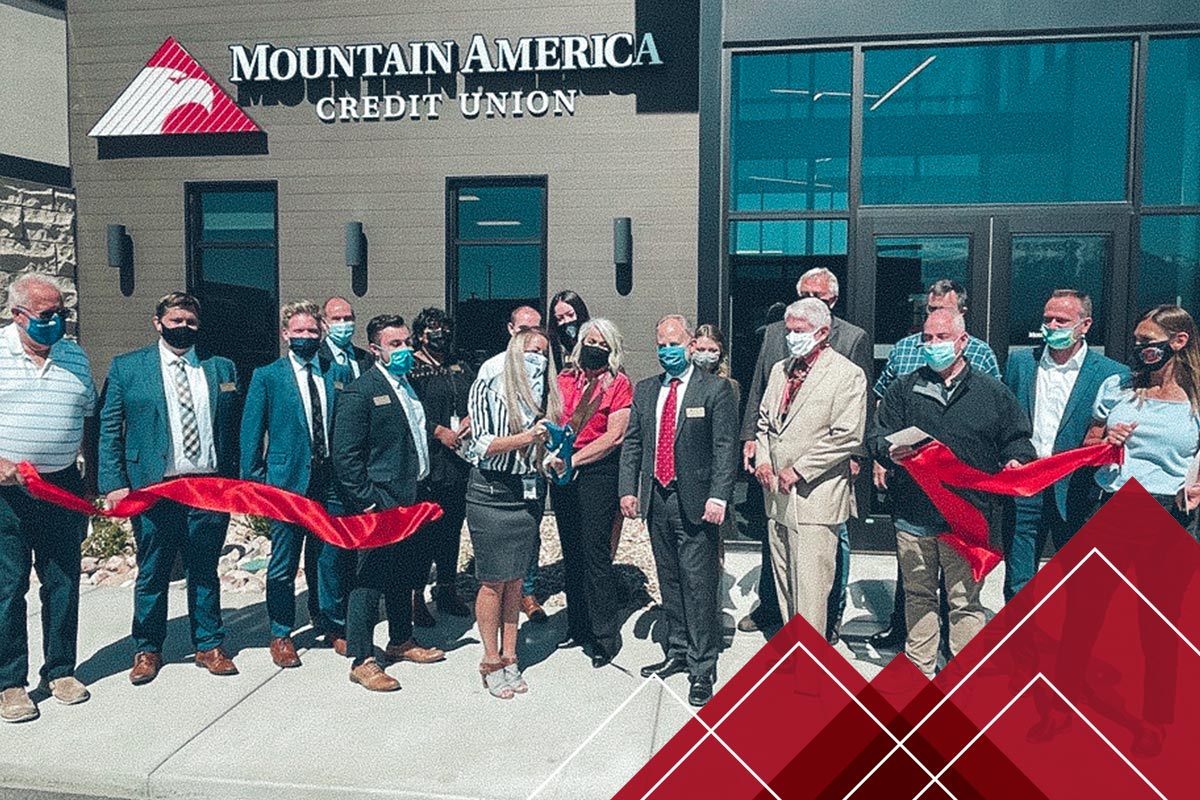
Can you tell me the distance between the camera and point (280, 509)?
5.12 meters

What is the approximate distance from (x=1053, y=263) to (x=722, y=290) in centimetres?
278

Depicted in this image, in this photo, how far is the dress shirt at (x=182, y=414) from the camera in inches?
198

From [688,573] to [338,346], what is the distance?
2697 millimetres

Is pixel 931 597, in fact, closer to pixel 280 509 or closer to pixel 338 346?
pixel 280 509

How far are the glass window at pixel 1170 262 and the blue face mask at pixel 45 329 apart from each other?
7.85 metres

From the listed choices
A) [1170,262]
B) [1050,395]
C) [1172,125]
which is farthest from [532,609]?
[1172,125]

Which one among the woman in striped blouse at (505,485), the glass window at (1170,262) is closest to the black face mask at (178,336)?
the woman in striped blouse at (505,485)

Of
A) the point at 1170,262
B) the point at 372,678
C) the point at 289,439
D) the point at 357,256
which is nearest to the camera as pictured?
the point at 372,678

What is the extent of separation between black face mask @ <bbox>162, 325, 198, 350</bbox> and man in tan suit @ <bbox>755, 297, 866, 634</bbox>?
339 centimetres

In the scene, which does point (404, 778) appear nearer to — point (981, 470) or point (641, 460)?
point (641, 460)

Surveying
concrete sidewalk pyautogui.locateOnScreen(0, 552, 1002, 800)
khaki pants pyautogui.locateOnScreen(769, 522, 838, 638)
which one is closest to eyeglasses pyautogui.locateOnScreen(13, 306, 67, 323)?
concrete sidewalk pyautogui.locateOnScreen(0, 552, 1002, 800)

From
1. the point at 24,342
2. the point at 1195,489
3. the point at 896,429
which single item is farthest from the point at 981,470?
the point at 24,342

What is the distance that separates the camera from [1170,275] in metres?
7.32
